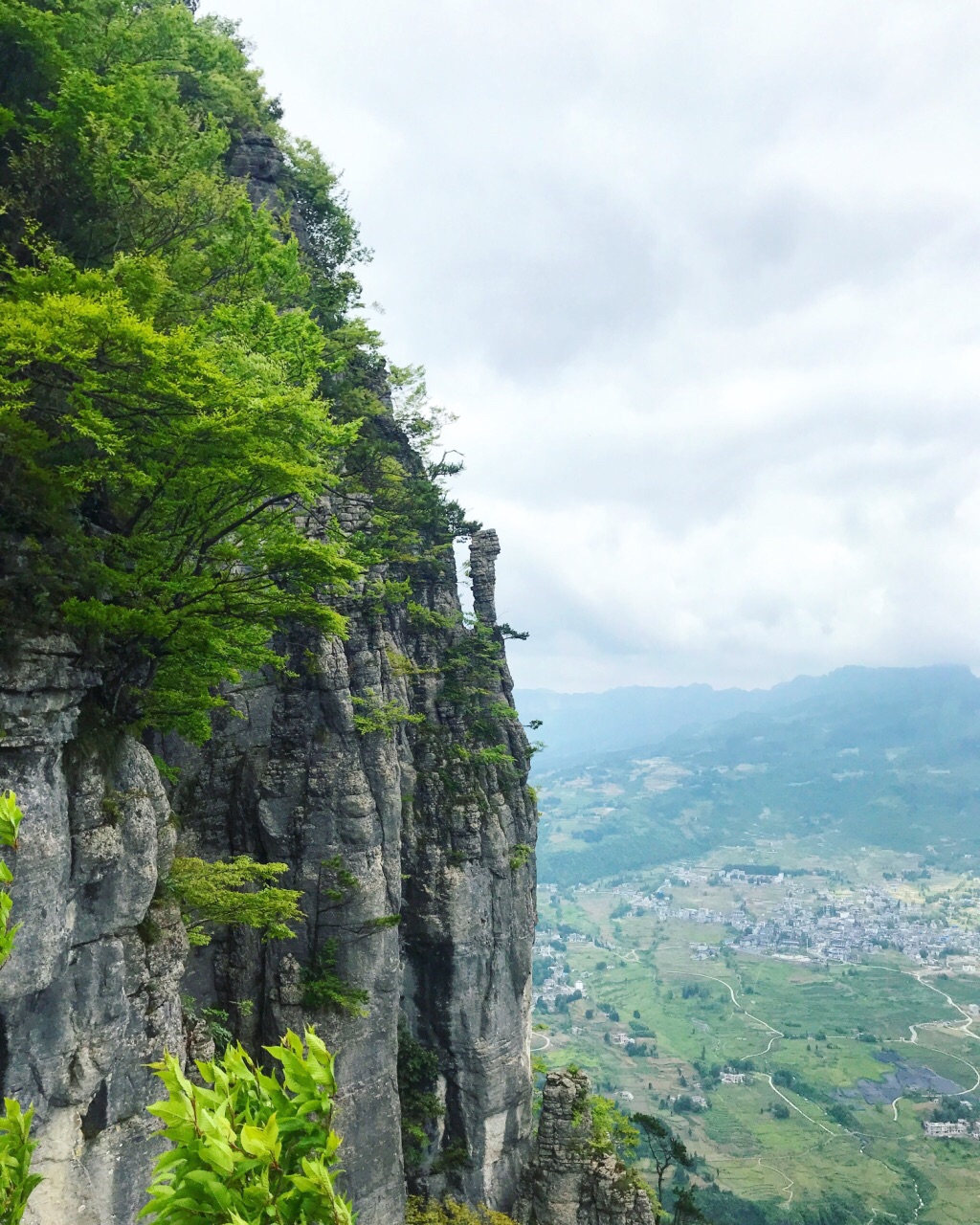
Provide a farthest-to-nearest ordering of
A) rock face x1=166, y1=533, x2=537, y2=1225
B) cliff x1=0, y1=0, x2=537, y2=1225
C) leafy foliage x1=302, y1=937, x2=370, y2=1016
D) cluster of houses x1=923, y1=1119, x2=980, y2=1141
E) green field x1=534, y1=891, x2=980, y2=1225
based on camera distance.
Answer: cluster of houses x1=923, y1=1119, x2=980, y2=1141
green field x1=534, y1=891, x2=980, y2=1225
rock face x1=166, y1=533, x2=537, y2=1225
leafy foliage x1=302, y1=937, x2=370, y2=1016
cliff x1=0, y1=0, x2=537, y2=1225

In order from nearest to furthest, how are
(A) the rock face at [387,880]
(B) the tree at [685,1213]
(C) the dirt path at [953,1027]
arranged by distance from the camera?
1. (A) the rock face at [387,880]
2. (B) the tree at [685,1213]
3. (C) the dirt path at [953,1027]

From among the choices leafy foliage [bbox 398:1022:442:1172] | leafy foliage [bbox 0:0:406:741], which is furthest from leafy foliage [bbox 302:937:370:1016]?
leafy foliage [bbox 0:0:406:741]

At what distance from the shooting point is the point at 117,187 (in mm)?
19672

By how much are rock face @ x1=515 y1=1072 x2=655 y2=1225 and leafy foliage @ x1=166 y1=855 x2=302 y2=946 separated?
18.8m

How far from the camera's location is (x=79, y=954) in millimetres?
15656

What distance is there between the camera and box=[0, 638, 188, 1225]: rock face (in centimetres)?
1422

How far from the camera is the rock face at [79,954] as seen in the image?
14.2 m

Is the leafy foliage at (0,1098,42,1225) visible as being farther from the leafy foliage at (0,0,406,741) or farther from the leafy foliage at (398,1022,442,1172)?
the leafy foliage at (398,1022,442,1172)

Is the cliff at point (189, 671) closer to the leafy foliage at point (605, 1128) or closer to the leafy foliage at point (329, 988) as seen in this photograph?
the leafy foliage at point (329, 988)

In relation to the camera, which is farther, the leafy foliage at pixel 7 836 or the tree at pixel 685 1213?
the tree at pixel 685 1213

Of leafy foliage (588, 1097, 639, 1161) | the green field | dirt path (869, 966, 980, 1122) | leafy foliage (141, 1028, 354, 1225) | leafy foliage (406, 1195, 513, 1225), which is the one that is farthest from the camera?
dirt path (869, 966, 980, 1122)

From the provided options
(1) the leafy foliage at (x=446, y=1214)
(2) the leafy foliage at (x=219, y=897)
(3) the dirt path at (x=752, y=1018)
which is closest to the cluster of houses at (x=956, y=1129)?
(3) the dirt path at (x=752, y=1018)

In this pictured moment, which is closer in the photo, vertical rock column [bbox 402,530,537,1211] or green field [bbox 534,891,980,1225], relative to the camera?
vertical rock column [bbox 402,530,537,1211]

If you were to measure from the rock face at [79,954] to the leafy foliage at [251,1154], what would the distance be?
11139 mm
